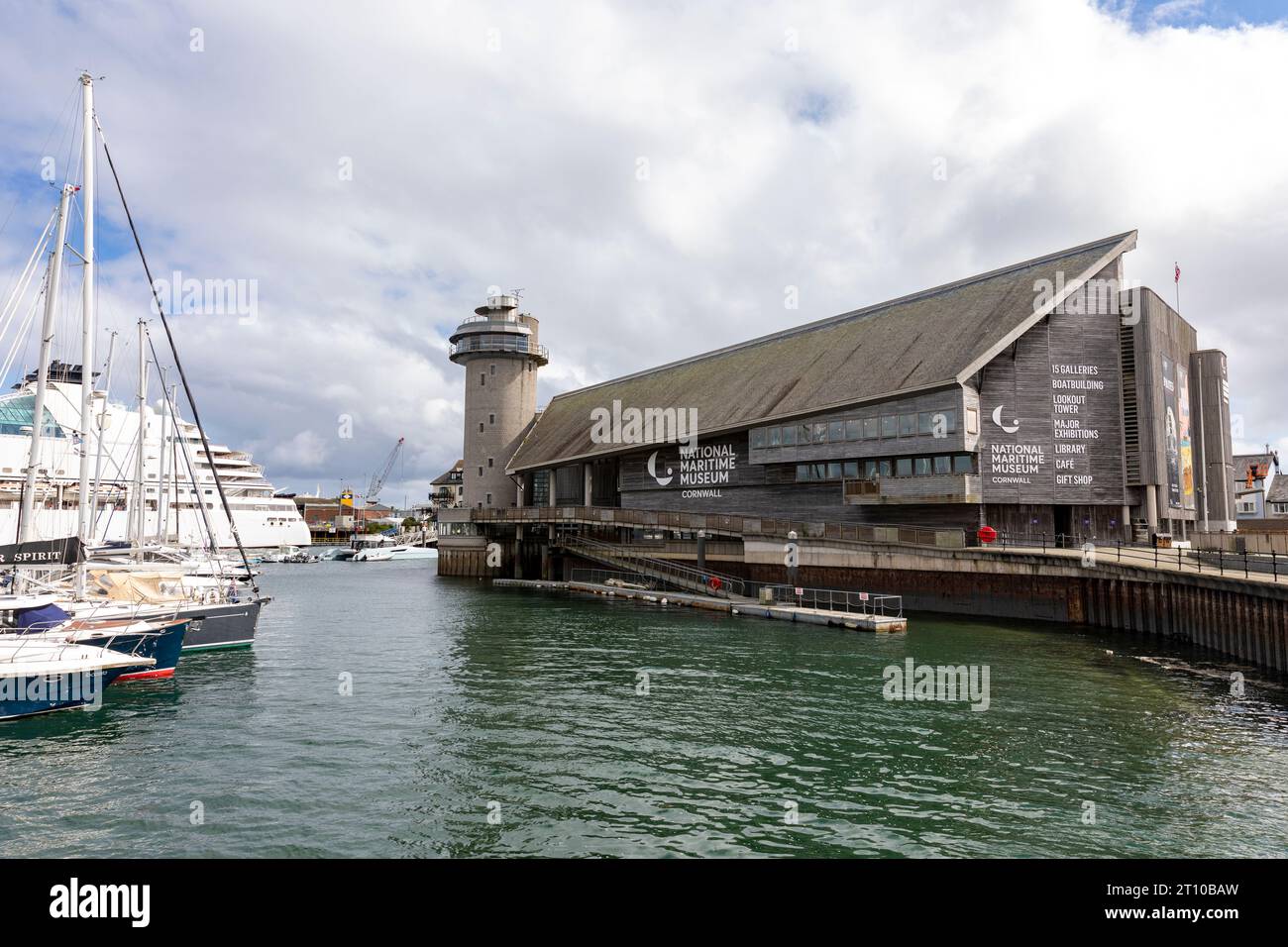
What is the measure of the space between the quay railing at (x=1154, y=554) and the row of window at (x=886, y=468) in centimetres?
481

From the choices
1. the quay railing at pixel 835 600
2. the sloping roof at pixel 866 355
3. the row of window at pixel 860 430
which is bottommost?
the quay railing at pixel 835 600

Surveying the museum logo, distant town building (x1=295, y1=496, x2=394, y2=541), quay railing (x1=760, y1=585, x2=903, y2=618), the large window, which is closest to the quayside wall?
quay railing (x1=760, y1=585, x2=903, y2=618)

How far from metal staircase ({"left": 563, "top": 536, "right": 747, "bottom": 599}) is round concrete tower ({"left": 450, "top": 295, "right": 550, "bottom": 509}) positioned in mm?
17760

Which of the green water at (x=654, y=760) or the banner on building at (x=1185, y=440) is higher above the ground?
the banner on building at (x=1185, y=440)

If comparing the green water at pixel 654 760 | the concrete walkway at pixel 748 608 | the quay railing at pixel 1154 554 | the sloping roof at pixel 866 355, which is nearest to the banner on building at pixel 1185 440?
the quay railing at pixel 1154 554

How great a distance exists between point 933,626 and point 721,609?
11.9 metres

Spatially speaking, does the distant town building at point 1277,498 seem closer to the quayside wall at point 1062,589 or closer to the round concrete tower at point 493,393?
the quayside wall at point 1062,589

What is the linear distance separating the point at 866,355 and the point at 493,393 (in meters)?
43.1

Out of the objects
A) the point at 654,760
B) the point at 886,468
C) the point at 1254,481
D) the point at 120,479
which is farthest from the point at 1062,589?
the point at 120,479

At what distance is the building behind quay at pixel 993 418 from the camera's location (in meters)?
42.7

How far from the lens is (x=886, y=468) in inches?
1777

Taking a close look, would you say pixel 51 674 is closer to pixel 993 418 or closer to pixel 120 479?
pixel 993 418

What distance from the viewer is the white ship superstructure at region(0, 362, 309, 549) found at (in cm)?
8288
